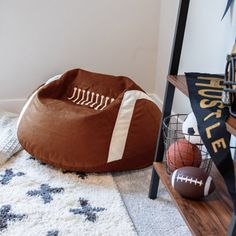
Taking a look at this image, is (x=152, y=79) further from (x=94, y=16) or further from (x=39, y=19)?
(x=39, y=19)

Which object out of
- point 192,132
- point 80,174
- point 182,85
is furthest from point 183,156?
point 80,174

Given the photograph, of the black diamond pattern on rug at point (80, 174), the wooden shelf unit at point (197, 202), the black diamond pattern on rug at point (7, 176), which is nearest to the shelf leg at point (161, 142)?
the wooden shelf unit at point (197, 202)

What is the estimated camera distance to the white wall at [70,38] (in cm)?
229

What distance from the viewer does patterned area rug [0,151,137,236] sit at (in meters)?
1.37

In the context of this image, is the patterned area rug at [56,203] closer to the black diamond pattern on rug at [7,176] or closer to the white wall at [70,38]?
the black diamond pattern on rug at [7,176]

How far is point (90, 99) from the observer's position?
6.61ft

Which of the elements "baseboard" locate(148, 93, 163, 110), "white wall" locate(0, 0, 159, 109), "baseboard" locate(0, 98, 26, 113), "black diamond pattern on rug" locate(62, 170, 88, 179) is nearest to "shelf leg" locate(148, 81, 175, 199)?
"black diamond pattern on rug" locate(62, 170, 88, 179)

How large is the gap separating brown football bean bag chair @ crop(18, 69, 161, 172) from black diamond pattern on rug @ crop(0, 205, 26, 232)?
0.35 m

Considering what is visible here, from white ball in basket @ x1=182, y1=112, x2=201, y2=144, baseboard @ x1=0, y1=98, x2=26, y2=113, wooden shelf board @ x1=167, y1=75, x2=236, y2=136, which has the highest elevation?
wooden shelf board @ x1=167, y1=75, x2=236, y2=136

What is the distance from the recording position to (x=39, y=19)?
2295mm

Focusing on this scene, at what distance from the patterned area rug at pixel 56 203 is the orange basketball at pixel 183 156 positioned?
305mm

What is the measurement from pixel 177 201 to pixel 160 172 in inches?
8.7

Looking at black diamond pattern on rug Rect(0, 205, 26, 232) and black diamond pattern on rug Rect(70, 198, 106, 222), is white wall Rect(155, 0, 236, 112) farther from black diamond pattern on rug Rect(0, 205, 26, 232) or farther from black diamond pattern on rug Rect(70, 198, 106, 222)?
black diamond pattern on rug Rect(0, 205, 26, 232)

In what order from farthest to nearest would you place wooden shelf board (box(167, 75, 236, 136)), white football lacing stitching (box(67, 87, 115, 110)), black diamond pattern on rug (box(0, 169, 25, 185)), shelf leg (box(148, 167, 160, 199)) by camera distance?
white football lacing stitching (box(67, 87, 115, 110))
black diamond pattern on rug (box(0, 169, 25, 185))
shelf leg (box(148, 167, 160, 199))
wooden shelf board (box(167, 75, 236, 136))
